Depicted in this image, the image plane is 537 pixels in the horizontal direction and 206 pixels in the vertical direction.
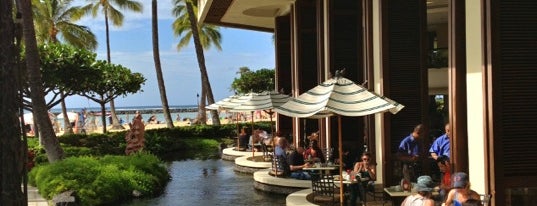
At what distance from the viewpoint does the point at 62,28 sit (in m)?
42.3

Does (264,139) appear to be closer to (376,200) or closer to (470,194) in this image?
(376,200)

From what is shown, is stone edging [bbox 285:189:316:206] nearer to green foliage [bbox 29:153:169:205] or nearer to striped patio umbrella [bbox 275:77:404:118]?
striped patio umbrella [bbox 275:77:404:118]

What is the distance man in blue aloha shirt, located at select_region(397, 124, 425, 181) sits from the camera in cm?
1047

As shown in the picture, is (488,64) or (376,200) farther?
(376,200)

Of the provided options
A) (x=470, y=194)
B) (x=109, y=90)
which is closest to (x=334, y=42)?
(x=470, y=194)

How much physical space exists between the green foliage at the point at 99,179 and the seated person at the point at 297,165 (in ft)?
10.8

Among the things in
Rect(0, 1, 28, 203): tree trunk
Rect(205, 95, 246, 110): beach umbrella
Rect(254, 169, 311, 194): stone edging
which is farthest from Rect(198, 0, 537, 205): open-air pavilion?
Rect(0, 1, 28, 203): tree trunk

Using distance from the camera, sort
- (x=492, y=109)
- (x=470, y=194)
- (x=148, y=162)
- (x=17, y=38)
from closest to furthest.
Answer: (x=17, y=38) → (x=470, y=194) → (x=492, y=109) → (x=148, y=162)

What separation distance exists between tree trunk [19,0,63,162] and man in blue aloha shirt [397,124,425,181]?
9566 mm

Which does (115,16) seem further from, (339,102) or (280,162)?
(339,102)

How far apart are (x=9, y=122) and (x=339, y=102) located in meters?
6.30

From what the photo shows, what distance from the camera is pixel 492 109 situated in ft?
24.0

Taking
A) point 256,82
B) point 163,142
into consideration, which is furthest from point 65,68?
point 256,82

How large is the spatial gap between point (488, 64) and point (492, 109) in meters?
0.57
